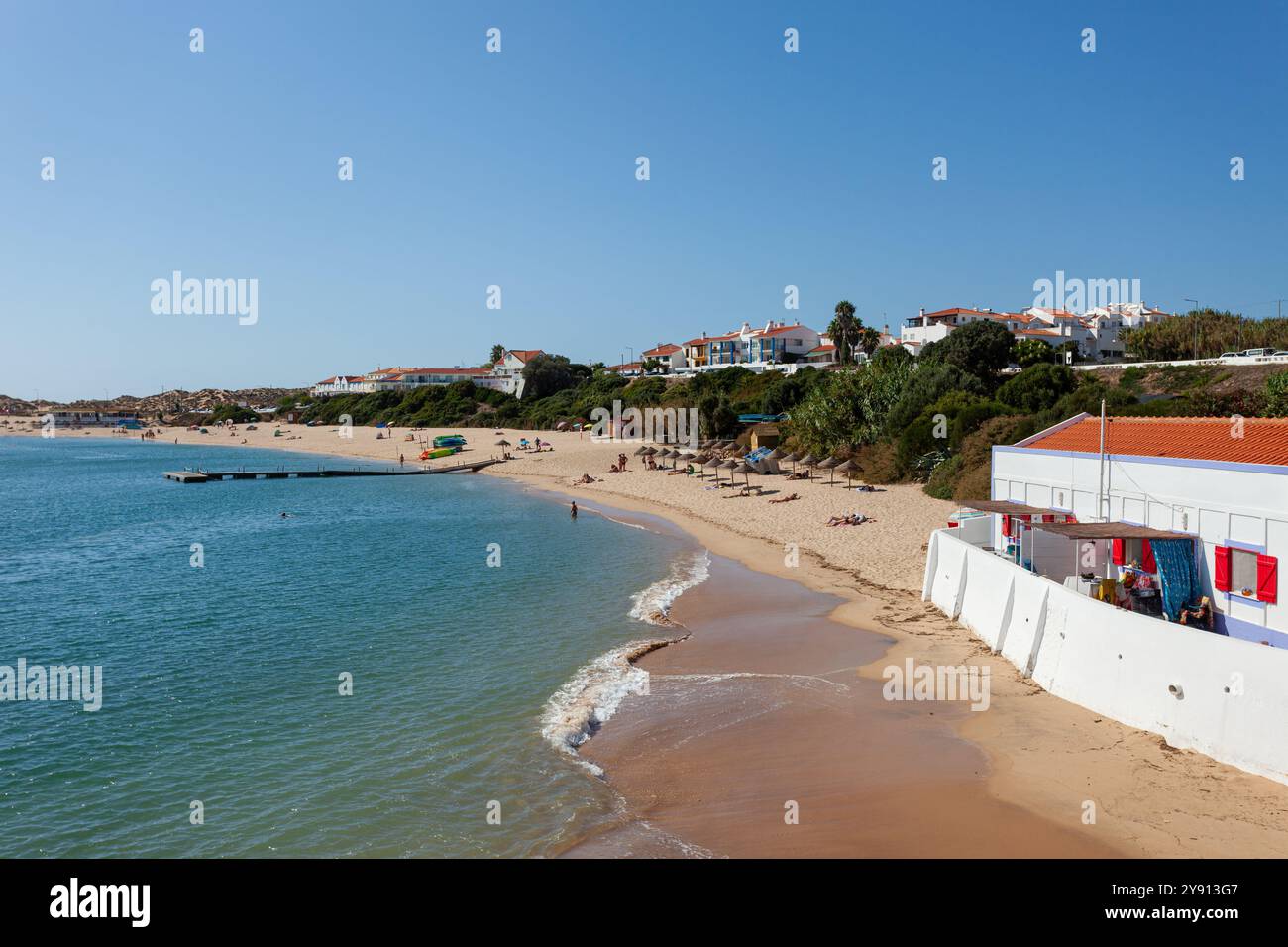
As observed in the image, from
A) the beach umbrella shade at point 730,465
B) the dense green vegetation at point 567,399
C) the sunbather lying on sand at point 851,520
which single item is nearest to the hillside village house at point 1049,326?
the dense green vegetation at point 567,399

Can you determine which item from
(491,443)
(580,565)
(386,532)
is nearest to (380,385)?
(491,443)

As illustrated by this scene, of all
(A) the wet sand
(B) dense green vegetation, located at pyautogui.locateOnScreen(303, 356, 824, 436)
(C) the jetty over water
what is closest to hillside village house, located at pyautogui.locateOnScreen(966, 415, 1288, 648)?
(A) the wet sand

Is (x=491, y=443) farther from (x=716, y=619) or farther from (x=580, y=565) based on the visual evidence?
(x=716, y=619)

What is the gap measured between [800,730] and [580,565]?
15.8 m

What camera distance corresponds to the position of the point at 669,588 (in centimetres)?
2506

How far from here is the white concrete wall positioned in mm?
10713

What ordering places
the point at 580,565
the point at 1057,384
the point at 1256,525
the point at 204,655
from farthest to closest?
the point at 1057,384, the point at 580,565, the point at 204,655, the point at 1256,525

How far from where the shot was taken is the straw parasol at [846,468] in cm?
4384

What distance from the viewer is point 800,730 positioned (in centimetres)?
1402

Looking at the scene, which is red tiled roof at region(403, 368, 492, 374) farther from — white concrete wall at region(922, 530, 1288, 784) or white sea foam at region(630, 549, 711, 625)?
white concrete wall at region(922, 530, 1288, 784)

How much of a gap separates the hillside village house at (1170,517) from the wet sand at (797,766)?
4006 mm

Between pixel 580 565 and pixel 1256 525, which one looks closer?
pixel 1256 525
